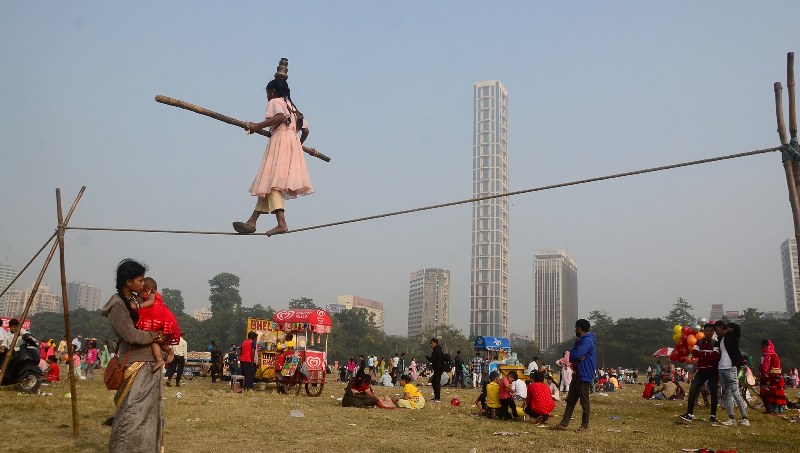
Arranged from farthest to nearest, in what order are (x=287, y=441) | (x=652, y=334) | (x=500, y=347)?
(x=652, y=334) → (x=500, y=347) → (x=287, y=441)

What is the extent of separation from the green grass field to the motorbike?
395 millimetres

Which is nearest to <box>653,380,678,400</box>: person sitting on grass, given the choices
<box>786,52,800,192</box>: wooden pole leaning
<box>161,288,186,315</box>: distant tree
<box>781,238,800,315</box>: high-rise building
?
<box>786,52,800,192</box>: wooden pole leaning

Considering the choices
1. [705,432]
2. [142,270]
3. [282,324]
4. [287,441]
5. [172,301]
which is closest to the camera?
[142,270]

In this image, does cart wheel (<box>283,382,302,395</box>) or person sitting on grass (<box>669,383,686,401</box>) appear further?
person sitting on grass (<box>669,383,686,401</box>)

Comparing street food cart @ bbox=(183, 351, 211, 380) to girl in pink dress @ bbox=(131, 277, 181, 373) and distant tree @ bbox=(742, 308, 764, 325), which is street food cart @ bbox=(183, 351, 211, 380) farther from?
distant tree @ bbox=(742, 308, 764, 325)

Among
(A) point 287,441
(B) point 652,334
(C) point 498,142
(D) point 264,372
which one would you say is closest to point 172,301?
(C) point 498,142

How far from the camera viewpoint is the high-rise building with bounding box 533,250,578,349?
16088 centimetres

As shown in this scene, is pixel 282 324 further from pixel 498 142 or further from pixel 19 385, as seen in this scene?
pixel 498 142

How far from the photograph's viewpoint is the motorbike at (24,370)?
11.6 meters

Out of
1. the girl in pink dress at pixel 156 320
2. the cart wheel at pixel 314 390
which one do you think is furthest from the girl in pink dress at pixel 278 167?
the cart wheel at pixel 314 390

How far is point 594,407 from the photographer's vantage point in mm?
14250

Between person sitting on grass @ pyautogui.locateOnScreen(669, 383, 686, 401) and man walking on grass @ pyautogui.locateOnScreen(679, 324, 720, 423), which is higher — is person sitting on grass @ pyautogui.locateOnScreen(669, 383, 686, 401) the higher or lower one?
the lower one

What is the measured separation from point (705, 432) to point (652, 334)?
7940cm

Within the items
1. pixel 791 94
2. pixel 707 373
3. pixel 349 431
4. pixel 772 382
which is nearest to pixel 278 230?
pixel 349 431
